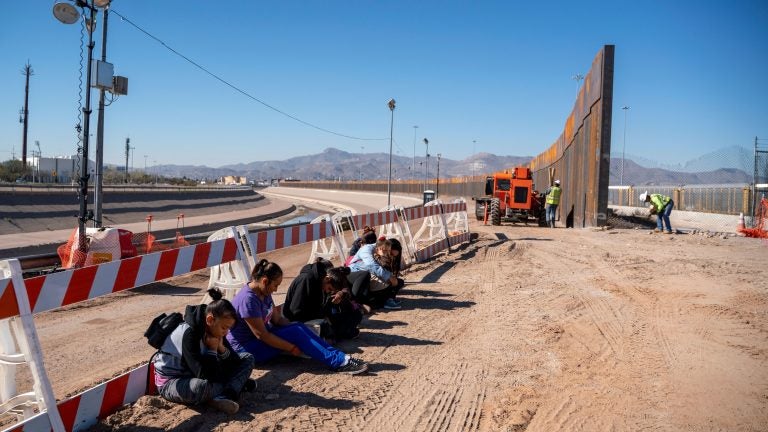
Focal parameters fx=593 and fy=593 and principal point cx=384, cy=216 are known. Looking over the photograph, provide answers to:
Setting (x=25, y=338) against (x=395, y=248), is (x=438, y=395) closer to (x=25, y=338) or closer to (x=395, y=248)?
(x=25, y=338)

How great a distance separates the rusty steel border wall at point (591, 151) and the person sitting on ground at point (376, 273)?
13725mm

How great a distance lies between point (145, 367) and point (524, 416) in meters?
3.09

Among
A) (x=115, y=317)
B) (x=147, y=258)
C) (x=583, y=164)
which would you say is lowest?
(x=115, y=317)

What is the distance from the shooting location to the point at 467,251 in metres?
15.2

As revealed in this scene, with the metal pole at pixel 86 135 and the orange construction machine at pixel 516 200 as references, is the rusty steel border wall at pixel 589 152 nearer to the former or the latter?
the orange construction machine at pixel 516 200

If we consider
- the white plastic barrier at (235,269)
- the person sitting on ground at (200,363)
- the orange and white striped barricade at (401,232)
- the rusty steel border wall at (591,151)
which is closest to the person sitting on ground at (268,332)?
the person sitting on ground at (200,363)

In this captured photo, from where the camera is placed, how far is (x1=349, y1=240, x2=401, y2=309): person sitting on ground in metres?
8.31

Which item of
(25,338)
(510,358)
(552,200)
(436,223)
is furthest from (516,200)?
(25,338)

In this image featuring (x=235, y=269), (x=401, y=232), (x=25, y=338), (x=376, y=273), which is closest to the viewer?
A: (x=25, y=338)

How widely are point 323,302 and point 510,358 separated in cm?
216

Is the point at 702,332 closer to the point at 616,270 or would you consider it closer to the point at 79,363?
the point at 616,270

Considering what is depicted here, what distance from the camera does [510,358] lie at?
20.7 feet

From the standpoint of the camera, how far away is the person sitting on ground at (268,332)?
556cm

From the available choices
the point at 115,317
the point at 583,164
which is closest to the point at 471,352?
the point at 115,317
